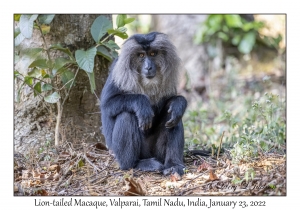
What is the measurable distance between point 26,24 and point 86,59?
39.5 inches

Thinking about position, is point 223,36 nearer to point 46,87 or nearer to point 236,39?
point 236,39

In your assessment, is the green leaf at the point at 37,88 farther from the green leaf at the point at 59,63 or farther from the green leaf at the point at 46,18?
the green leaf at the point at 46,18

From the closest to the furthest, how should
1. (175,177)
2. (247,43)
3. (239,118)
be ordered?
(175,177)
(239,118)
(247,43)

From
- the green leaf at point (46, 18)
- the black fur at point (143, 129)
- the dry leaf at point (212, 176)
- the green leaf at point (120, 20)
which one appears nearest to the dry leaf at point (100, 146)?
the black fur at point (143, 129)

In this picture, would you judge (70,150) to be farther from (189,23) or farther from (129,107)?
(189,23)

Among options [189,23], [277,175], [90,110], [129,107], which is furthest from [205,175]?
[189,23]

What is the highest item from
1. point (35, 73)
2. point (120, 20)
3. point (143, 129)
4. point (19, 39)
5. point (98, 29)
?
point (120, 20)

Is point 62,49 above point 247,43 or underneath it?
underneath

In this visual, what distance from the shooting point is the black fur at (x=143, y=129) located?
5.72m

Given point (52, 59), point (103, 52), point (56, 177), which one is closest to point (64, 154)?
point (56, 177)

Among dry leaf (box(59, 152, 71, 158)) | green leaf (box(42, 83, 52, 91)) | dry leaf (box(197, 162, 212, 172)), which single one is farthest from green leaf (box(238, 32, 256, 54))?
dry leaf (box(59, 152, 71, 158))

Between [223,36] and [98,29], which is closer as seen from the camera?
[98,29]

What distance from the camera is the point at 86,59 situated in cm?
609

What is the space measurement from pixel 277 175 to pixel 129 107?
216 centimetres
